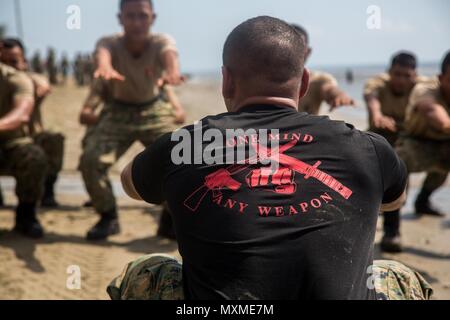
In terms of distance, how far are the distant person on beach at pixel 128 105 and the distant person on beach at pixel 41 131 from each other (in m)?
0.97

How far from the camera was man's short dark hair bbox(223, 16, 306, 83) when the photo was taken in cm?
169

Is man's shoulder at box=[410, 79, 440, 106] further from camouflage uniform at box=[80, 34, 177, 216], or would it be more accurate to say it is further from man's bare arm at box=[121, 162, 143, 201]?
man's bare arm at box=[121, 162, 143, 201]

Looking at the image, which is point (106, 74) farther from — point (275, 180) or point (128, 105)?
point (275, 180)

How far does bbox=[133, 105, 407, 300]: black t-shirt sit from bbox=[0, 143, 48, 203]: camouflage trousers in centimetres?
338

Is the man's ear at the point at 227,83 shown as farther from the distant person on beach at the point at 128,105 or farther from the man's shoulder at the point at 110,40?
the man's shoulder at the point at 110,40

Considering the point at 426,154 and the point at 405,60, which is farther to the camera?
the point at 405,60

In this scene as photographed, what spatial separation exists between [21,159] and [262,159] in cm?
367

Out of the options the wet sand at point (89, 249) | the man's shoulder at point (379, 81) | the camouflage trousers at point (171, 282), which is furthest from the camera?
the man's shoulder at point (379, 81)

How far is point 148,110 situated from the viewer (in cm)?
498

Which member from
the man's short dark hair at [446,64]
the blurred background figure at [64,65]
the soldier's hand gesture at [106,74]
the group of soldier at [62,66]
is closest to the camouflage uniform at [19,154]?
the soldier's hand gesture at [106,74]

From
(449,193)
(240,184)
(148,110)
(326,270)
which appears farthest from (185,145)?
(449,193)

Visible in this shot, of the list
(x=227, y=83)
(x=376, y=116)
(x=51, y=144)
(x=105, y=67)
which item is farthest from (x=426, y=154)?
(x=51, y=144)

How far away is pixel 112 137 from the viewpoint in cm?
486

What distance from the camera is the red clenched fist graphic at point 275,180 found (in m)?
1.53
